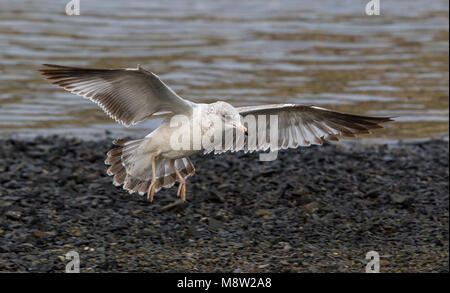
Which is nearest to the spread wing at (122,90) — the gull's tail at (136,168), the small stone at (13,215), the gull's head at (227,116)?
the gull's head at (227,116)

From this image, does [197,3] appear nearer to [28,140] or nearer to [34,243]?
[28,140]

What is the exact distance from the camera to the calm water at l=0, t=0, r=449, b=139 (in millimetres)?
13344

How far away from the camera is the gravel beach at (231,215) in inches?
288

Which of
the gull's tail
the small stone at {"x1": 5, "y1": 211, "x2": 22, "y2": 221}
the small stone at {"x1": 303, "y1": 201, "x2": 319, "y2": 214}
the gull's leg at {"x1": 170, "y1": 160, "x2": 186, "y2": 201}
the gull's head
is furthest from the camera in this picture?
the small stone at {"x1": 303, "y1": 201, "x2": 319, "y2": 214}

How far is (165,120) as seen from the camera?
7.10 meters

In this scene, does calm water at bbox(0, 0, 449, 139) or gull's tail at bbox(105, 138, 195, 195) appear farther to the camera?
calm water at bbox(0, 0, 449, 139)

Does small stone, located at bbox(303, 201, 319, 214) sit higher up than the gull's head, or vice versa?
the gull's head

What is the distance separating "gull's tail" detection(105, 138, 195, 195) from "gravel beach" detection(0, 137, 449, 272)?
1.52ft

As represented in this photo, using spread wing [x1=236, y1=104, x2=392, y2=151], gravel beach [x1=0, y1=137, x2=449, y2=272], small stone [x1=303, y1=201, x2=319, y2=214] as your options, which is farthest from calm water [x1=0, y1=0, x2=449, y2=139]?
spread wing [x1=236, y1=104, x2=392, y2=151]

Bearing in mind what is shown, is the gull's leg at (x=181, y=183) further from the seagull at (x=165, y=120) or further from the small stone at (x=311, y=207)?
the small stone at (x=311, y=207)

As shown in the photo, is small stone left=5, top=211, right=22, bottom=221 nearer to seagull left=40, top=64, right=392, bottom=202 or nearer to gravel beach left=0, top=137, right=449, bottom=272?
gravel beach left=0, top=137, right=449, bottom=272

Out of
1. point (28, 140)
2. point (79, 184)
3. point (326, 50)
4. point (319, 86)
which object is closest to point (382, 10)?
point (326, 50)
